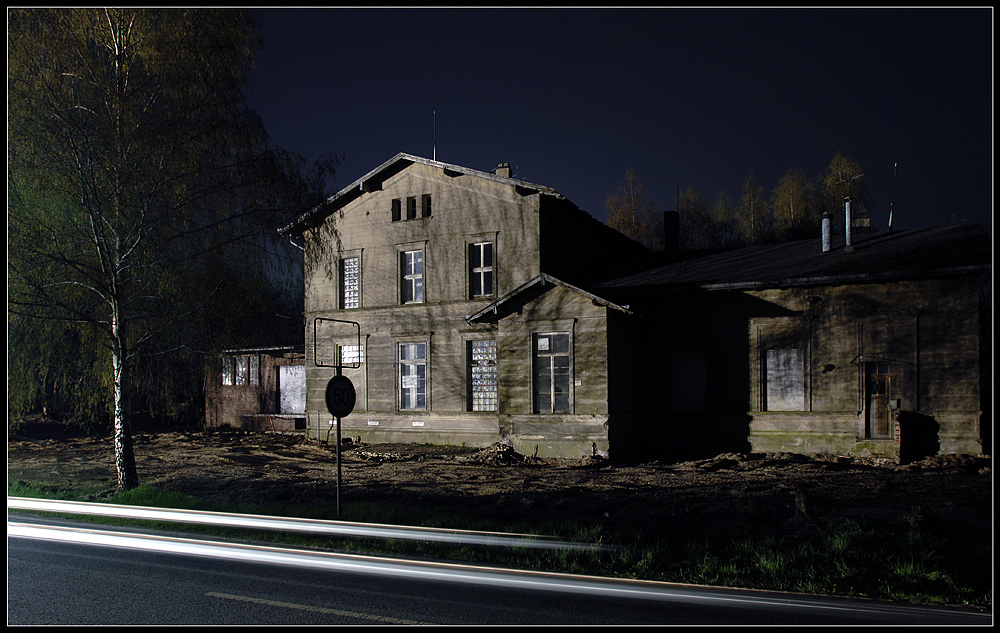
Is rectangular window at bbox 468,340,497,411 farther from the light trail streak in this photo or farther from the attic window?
the light trail streak

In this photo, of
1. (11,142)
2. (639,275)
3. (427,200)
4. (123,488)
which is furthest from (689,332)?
A: (11,142)

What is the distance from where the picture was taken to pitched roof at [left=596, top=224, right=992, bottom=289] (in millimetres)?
16969

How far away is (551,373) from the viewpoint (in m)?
19.3

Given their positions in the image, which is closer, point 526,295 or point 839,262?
point 839,262

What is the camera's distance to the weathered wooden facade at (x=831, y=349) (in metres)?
16.7

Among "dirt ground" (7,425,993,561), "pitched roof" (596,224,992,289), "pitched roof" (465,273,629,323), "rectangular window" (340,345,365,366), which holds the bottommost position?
"dirt ground" (7,425,993,561)

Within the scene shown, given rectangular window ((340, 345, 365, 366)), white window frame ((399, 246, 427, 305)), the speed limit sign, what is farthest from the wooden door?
rectangular window ((340, 345, 365, 366))

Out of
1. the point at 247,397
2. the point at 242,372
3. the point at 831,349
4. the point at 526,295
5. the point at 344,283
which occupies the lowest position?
the point at 247,397

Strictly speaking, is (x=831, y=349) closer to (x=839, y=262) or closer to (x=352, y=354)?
(x=839, y=262)

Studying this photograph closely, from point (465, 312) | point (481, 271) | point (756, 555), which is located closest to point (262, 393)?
point (465, 312)

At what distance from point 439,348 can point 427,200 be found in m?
5.02

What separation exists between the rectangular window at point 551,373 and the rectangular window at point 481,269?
3.81 metres

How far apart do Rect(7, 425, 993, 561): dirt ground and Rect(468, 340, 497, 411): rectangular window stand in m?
1.75

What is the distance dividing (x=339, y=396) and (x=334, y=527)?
224 centimetres
